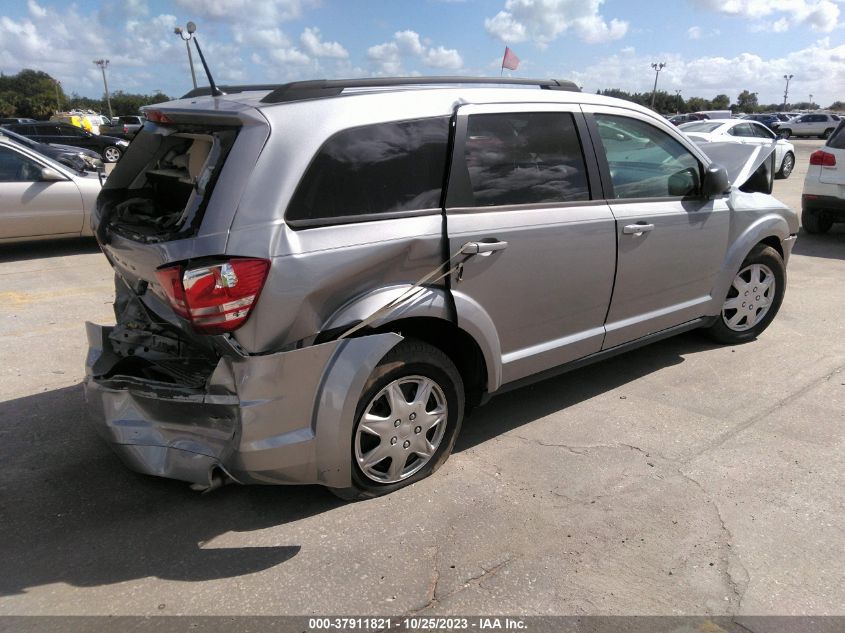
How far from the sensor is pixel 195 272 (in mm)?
2617

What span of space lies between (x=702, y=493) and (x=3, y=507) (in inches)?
132

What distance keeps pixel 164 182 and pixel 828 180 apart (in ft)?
29.1

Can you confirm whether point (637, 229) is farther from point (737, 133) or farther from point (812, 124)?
point (812, 124)

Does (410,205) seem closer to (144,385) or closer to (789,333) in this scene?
(144,385)

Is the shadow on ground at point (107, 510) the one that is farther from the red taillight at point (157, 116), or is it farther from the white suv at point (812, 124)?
the white suv at point (812, 124)

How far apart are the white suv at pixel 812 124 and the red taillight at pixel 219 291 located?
158 feet

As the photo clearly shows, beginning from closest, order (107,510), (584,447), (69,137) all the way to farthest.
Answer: (107,510), (584,447), (69,137)

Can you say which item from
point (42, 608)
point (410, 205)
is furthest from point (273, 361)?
point (42, 608)

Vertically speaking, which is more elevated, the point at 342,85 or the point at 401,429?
the point at 342,85

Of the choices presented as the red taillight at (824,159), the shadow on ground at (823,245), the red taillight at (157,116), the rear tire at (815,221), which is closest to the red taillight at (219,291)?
the red taillight at (157,116)

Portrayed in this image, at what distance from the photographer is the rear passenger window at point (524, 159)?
3.37 m

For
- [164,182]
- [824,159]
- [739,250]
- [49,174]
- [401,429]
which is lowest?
[401,429]

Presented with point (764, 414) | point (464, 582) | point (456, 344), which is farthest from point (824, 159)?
point (464, 582)

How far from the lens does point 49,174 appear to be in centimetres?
841
